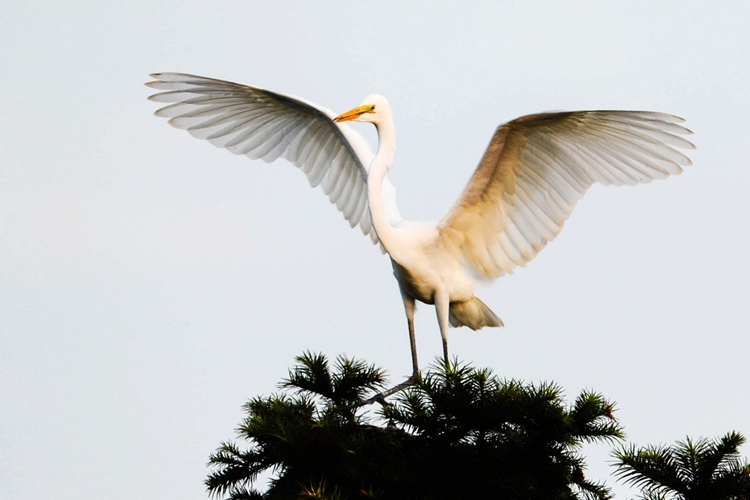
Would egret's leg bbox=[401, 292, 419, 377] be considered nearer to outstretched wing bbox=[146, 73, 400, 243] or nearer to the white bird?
the white bird

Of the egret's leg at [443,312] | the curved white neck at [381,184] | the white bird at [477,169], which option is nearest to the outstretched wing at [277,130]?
the white bird at [477,169]

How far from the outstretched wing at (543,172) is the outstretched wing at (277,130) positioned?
972 millimetres

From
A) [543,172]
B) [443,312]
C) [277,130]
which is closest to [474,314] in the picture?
[443,312]

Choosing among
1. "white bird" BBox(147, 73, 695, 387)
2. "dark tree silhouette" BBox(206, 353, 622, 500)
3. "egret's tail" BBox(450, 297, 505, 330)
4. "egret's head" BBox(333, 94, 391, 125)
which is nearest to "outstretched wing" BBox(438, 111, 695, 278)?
"white bird" BBox(147, 73, 695, 387)

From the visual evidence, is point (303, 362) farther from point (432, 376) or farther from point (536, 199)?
point (536, 199)

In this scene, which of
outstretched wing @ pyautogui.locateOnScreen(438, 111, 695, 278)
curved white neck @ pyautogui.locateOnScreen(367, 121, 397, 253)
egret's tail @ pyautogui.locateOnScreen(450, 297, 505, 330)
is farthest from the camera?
egret's tail @ pyautogui.locateOnScreen(450, 297, 505, 330)

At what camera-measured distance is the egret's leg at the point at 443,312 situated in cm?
746

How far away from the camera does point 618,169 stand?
7348mm

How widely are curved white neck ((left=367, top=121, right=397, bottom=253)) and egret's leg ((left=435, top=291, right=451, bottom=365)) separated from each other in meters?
0.62

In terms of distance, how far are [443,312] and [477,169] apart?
4.02 ft

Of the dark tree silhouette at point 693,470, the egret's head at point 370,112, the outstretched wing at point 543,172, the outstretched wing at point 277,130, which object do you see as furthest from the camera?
the outstretched wing at point 277,130

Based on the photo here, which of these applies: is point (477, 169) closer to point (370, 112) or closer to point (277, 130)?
point (370, 112)

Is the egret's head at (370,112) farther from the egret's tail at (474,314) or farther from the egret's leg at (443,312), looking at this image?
the egret's tail at (474,314)

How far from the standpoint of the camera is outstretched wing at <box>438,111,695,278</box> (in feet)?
23.3
